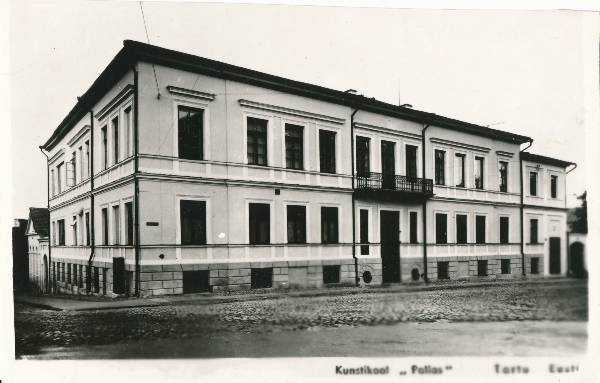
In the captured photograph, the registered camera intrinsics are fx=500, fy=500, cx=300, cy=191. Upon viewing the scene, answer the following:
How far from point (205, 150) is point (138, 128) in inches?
55.8

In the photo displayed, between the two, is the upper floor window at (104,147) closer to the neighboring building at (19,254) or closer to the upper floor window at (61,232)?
the upper floor window at (61,232)

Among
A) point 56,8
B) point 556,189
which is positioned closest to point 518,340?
point 556,189

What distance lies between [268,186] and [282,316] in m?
3.07

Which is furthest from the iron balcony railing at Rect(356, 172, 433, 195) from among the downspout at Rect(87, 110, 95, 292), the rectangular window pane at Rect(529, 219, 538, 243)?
the downspout at Rect(87, 110, 95, 292)

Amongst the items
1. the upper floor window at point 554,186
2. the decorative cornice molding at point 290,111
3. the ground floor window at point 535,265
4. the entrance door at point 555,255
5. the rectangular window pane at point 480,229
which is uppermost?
the decorative cornice molding at point 290,111

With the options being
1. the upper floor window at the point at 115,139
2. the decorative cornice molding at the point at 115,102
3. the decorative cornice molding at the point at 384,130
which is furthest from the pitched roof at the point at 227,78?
the upper floor window at the point at 115,139

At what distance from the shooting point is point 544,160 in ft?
31.0

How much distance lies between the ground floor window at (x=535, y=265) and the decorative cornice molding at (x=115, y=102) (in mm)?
8847

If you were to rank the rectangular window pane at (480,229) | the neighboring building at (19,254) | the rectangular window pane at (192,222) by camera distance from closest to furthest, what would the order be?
the neighboring building at (19,254)
the rectangular window pane at (192,222)
the rectangular window pane at (480,229)

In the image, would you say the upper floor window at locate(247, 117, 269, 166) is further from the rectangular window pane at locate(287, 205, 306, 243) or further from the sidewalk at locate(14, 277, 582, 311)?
the sidewalk at locate(14, 277, 582, 311)

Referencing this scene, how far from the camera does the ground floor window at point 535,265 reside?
9.62 metres

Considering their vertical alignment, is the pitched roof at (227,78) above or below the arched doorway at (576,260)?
above

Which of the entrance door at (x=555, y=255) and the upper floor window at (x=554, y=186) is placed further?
the upper floor window at (x=554, y=186)

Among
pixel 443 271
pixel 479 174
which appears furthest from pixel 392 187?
pixel 443 271
